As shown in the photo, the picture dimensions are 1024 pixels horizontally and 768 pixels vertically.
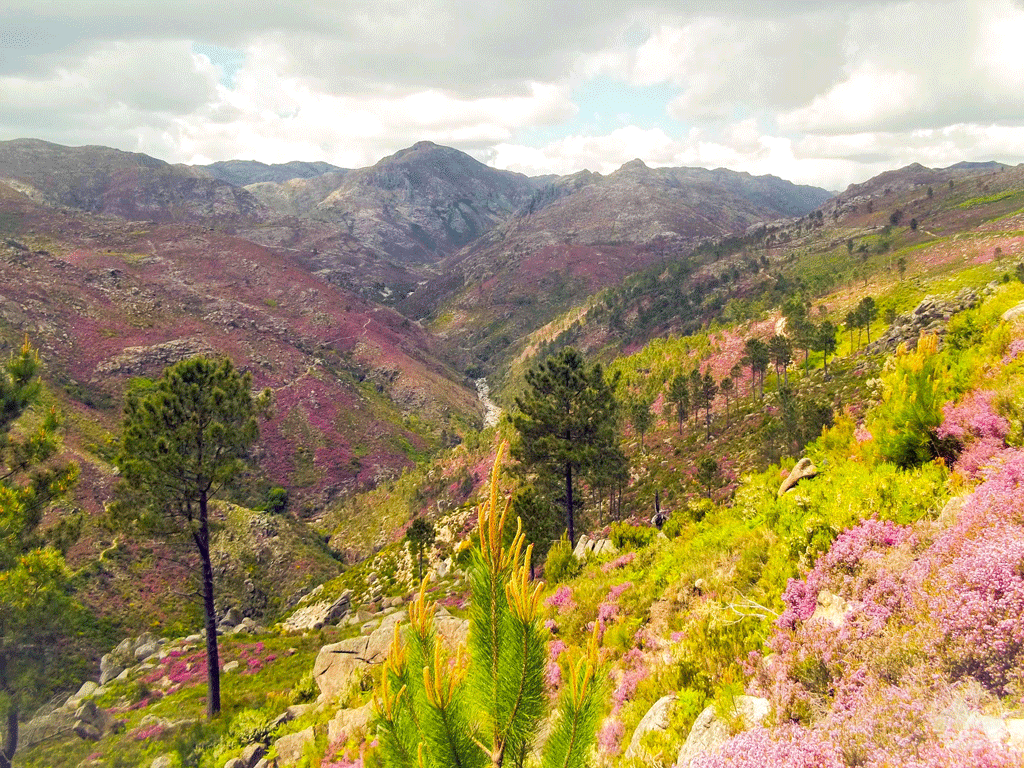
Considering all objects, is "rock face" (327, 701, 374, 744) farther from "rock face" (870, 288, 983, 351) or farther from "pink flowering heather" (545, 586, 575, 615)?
"rock face" (870, 288, 983, 351)

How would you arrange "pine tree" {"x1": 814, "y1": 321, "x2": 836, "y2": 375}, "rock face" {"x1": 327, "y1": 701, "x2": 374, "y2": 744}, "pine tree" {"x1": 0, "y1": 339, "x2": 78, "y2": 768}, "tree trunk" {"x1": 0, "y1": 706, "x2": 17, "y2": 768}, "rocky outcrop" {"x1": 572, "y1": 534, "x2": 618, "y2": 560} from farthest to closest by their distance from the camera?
"pine tree" {"x1": 814, "y1": 321, "x2": 836, "y2": 375}, "tree trunk" {"x1": 0, "y1": 706, "x2": 17, "y2": 768}, "rocky outcrop" {"x1": 572, "y1": 534, "x2": 618, "y2": 560}, "pine tree" {"x1": 0, "y1": 339, "x2": 78, "y2": 768}, "rock face" {"x1": 327, "y1": 701, "x2": 374, "y2": 744}

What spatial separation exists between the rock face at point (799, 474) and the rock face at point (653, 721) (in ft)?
20.3

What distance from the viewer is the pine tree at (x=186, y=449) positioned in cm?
1758

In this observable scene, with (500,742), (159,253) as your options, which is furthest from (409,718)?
(159,253)

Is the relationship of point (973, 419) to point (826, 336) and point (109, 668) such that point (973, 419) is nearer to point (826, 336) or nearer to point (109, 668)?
point (109, 668)

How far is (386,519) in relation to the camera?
→ 184ft

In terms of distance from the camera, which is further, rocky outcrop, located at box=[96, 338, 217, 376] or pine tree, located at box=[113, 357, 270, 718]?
rocky outcrop, located at box=[96, 338, 217, 376]

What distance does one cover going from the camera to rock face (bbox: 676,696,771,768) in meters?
4.71

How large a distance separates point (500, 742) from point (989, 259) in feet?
280

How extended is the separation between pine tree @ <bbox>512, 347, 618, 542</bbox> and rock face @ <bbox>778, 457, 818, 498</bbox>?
1240 cm

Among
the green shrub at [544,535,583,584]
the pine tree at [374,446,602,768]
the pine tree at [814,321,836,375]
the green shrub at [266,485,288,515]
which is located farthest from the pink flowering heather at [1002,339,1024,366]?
the green shrub at [266,485,288,515]

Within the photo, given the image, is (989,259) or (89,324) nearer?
(989,259)

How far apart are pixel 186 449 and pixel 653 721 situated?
19.1 meters

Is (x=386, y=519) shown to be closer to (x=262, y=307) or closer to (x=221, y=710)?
(x=221, y=710)
